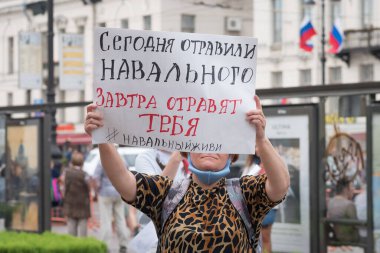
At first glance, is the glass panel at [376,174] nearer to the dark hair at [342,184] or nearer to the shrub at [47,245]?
the dark hair at [342,184]

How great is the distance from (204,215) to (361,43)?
41.7 m

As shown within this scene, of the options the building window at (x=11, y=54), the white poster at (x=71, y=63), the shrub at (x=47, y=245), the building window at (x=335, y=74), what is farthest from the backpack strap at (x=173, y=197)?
the building window at (x=11, y=54)

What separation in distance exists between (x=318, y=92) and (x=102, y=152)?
5.87 meters

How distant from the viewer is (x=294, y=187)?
1190 centimetres

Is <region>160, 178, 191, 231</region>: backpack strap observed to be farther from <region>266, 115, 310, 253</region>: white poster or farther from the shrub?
<region>266, 115, 310, 253</region>: white poster

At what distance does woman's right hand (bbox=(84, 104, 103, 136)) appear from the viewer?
5.51 meters

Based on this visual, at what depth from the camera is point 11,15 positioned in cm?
5638

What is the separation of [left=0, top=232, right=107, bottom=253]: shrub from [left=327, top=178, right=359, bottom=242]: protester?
2613mm

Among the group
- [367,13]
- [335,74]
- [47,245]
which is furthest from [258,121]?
[335,74]

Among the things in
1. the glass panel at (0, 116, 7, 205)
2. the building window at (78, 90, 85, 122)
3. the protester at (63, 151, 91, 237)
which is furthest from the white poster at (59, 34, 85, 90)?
the building window at (78, 90, 85, 122)

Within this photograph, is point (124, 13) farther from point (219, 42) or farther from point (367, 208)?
point (219, 42)

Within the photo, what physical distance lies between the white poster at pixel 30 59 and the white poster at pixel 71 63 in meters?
0.67

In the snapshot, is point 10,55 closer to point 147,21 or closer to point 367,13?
point 147,21

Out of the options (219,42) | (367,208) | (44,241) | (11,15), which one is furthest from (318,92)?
(11,15)
